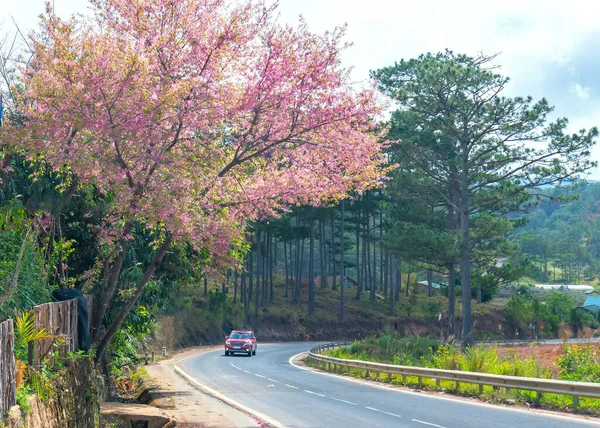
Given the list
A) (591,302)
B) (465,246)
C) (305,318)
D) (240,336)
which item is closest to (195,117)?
(465,246)

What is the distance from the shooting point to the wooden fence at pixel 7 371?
6.31 meters

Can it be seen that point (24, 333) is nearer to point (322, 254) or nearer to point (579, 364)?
point (579, 364)

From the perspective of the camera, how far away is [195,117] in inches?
411

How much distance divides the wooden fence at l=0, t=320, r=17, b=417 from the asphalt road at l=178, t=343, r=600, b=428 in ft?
27.6

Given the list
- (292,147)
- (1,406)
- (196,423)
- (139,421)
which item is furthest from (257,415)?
(1,406)

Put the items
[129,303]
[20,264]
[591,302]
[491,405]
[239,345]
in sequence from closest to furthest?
[20,264] < [129,303] < [491,405] < [239,345] < [591,302]

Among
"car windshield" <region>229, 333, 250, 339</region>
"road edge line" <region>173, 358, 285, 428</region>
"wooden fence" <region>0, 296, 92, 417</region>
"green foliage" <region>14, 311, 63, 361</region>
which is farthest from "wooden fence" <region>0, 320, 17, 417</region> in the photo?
"car windshield" <region>229, 333, 250, 339</region>

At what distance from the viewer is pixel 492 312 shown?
78688mm

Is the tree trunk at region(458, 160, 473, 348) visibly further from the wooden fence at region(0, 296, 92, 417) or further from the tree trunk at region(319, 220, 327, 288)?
the tree trunk at region(319, 220, 327, 288)

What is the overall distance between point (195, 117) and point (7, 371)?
4.98m

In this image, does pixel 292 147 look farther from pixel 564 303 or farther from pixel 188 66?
pixel 564 303

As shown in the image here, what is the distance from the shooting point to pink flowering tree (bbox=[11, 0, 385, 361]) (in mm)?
9977

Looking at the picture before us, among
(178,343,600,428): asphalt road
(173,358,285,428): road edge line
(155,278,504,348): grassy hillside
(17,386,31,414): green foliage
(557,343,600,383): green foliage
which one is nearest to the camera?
(17,386,31,414): green foliage

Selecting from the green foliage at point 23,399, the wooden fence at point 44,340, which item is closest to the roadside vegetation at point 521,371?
the wooden fence at point 44,340
